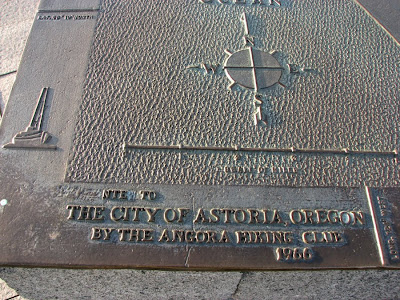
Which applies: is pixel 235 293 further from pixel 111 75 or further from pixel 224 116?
pixel 111 75

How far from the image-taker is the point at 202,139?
1.87 m

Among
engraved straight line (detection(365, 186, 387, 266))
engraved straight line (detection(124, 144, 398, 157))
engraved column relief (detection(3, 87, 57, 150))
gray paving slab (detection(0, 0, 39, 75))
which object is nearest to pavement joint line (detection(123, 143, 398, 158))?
engraved straight line (detection(124, 144, 398, 157))

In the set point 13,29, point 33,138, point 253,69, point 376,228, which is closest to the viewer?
point 376,228

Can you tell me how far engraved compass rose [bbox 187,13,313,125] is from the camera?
6.85ft

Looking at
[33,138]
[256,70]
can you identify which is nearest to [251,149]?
[256,70]

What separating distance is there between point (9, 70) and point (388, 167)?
304cm

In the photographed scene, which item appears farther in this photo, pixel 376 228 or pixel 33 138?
pixel 33 138

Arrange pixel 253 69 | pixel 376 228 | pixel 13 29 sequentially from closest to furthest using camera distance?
pixel 376 228
pixel 253 69
pixel 13 29

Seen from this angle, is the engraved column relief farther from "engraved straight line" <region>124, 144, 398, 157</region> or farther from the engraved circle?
the engraved circle

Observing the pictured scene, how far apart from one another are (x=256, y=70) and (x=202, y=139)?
0.66 meters

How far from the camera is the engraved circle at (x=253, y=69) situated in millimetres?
2104

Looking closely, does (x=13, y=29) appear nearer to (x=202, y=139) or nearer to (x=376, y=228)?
(x=202, y=139)

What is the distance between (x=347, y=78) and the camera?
7.19 feet

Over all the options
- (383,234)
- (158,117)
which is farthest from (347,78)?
(158,117)
